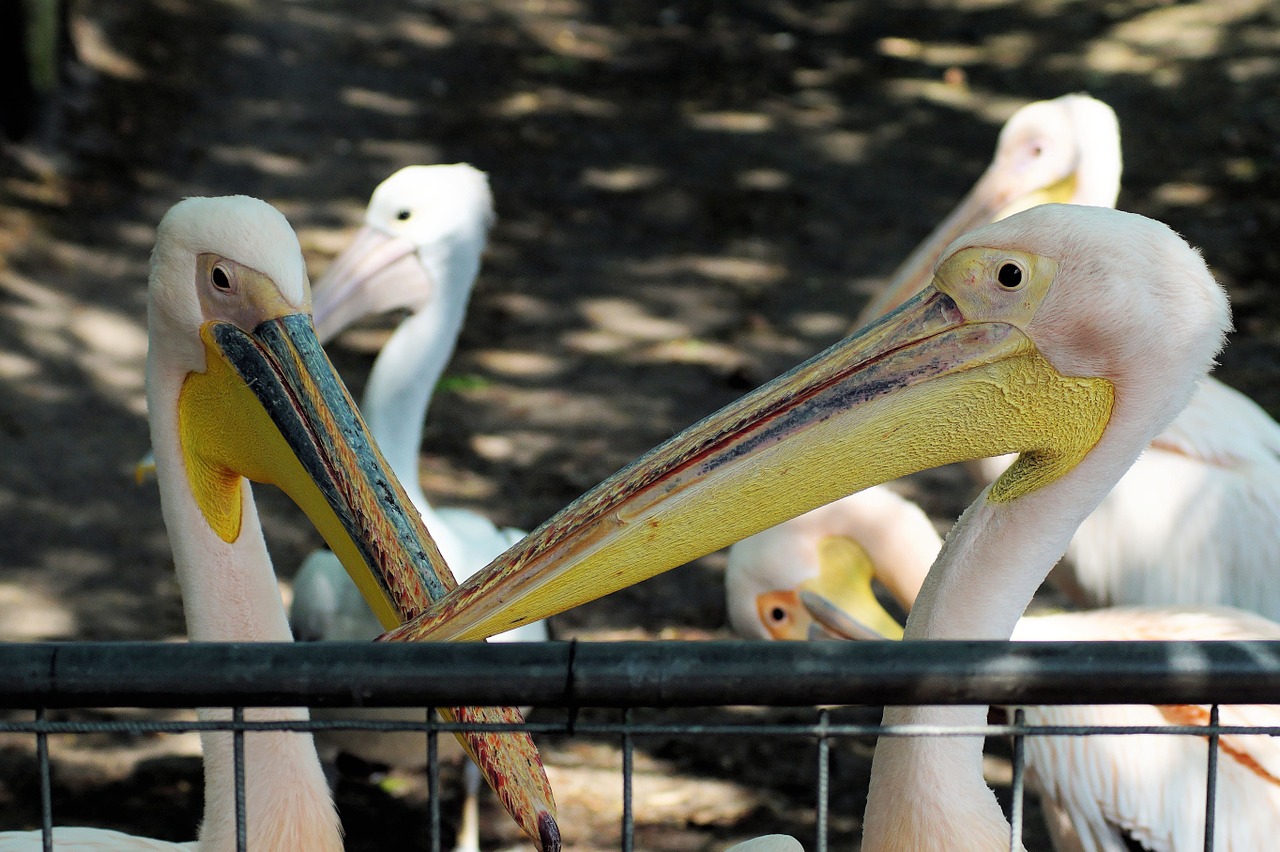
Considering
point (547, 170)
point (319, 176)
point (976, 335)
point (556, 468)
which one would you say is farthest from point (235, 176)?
point (976, 335)

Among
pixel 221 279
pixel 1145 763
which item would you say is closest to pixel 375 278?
pixel 221 279

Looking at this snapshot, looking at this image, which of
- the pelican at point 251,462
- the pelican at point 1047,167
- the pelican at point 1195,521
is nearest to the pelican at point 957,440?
the pelican at point 251,462

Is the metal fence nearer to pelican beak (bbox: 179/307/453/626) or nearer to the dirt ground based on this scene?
pelican beak (bbox: 179/307/453/626)

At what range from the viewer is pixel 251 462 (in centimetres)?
200

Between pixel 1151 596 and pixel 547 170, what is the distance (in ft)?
14.2

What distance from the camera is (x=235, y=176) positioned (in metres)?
6.56

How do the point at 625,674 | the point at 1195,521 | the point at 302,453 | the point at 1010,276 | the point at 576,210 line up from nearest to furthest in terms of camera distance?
the point at 625,674 → the point at 1010,276 → the point at 302,453 → the point at 1195,521 → the point at 576,210

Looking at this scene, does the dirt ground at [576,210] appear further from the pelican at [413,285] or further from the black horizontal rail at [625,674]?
the black horizontal rail at [625,674]

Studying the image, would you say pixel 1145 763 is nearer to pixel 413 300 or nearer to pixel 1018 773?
pixel 1018 773

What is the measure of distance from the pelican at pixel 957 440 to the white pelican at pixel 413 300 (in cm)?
182

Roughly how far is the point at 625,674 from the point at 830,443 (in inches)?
25.3

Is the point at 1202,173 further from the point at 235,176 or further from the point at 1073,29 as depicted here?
the point at 235,176

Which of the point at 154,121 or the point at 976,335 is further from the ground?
the point at 154,121

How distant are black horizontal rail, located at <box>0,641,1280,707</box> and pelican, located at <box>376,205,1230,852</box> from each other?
0.48 metres
